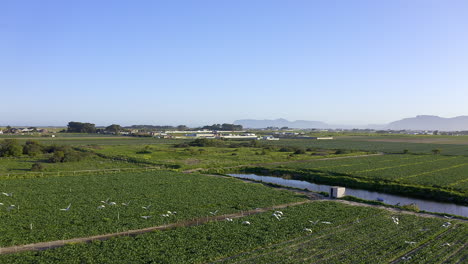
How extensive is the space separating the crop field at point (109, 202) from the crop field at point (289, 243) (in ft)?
10.1

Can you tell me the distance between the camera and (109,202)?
98.6 feet

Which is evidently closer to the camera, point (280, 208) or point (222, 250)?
point (222, 250)

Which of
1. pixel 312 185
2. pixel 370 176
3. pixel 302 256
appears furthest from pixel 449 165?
pixel 302 256

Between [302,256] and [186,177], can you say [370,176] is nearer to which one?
[186,177]

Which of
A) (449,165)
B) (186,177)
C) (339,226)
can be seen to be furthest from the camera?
(449,165)

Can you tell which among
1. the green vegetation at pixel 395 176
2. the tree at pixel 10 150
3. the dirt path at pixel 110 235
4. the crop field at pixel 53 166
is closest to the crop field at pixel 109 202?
the dirt path at pixel 110 235

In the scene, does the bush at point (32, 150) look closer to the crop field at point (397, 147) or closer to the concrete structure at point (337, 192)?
the concrete structure at point (337, 192)

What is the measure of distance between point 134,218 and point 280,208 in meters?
12.6

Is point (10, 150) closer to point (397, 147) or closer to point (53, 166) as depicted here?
point (53, 166)

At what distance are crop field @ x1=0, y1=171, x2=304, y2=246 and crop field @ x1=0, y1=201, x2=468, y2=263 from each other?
3.09 m

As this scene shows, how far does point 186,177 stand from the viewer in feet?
152

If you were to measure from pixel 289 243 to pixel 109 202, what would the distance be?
17695 millimetres

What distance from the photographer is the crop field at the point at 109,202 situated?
73.5 ft

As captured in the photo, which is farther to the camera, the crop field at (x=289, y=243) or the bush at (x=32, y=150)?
the bush at (x=32, y=150)
